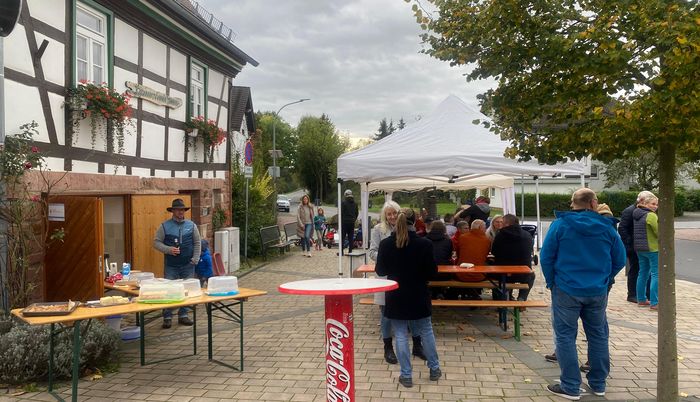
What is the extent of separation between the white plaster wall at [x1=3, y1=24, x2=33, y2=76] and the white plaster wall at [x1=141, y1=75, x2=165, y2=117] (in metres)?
2.73

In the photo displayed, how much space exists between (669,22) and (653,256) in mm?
5154

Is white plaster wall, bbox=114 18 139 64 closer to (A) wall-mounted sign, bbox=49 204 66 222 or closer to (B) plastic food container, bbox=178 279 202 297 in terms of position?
(A) wall-mounted sign, bbox=49 204 66 222

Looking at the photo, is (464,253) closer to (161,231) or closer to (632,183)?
(161,231)

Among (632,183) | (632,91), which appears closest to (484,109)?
(632,91)

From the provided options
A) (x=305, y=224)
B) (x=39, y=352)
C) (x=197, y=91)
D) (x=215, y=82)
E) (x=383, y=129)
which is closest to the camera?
(x=39, y=352)

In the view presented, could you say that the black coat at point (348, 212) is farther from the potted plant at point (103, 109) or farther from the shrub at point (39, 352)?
the shrub at point (39, 352)

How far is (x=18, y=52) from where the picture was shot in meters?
6.26

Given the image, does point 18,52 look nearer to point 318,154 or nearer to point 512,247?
point 512,247

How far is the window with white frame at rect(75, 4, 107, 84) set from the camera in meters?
7.54

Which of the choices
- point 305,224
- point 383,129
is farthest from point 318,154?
point 305,224

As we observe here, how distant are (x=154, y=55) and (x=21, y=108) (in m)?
3.51

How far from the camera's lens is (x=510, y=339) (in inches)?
250

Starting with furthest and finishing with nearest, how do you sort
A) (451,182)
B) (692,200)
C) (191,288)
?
(692,200) → (451,182) → (191,288)

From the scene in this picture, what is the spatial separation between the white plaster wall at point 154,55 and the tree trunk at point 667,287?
7909mm
